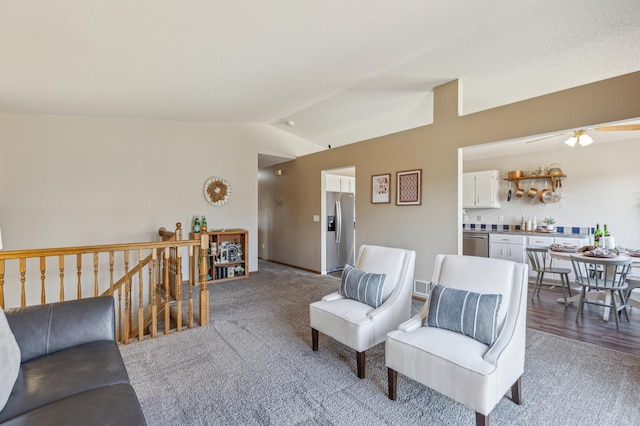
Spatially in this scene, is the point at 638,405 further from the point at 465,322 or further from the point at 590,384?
the point at 465,322

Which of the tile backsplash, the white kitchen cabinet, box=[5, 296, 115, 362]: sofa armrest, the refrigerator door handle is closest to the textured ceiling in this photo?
box=[5, 296, 115, 362]: sofa armrest

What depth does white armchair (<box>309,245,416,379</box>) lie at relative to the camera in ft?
7.18

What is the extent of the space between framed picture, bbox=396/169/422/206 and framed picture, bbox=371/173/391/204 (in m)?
0.16

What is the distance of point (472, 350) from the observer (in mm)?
1699

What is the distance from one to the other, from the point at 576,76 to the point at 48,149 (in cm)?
677

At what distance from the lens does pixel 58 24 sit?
1.98m

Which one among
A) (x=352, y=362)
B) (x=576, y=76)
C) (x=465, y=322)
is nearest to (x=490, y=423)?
(x=465, y=322)

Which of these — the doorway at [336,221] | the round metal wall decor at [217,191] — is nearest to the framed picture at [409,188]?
the doorway at [336,221]

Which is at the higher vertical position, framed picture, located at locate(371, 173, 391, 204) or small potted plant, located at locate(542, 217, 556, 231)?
framed picture, located at locate(371, 173, 391, 204)

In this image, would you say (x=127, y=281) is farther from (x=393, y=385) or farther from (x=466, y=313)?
(x=466, y=313)

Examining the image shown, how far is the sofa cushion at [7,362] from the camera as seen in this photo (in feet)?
4.06

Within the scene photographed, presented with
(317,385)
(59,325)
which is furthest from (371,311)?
(59,325)

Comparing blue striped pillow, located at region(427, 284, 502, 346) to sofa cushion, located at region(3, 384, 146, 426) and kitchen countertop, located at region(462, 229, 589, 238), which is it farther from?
kitchen countertop, located at region(462, 229, 589, 238)

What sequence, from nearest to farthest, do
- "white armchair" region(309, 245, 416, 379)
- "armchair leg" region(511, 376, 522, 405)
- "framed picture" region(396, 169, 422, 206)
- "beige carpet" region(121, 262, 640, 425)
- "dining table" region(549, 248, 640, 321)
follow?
"beige carpet" region(121, 262, 640, 425), "armchair leg" region(511, 376, 522, 405), "white armchair" region(309, 245, 416, 379), "dining table" region(549, 248, 640, 321), "framed picture" region(396, 169, 422, 206)
